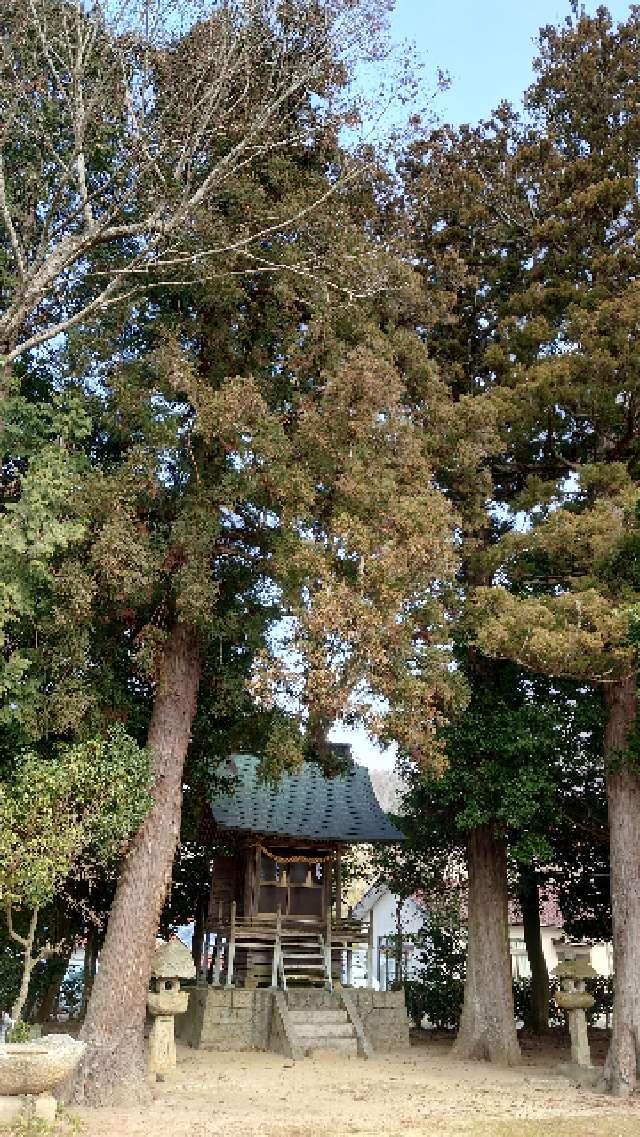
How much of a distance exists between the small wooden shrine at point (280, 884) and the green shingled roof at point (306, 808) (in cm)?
2

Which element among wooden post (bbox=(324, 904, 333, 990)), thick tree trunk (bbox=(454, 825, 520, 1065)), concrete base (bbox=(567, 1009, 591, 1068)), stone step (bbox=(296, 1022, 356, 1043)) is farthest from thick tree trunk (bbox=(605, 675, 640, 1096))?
wooden post (bbox=(324, 904, 333, 990))

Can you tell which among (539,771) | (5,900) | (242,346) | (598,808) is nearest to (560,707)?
(539,771)

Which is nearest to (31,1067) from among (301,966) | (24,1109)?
(24,1109)

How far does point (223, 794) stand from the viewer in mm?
17844

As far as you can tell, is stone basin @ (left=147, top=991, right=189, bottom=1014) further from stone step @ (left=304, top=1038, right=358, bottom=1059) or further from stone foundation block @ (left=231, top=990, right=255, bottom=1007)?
stone foundation block @ (left=231, top=990, right=255, bottom=1007)

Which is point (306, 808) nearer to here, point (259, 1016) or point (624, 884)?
point (259, 1016)

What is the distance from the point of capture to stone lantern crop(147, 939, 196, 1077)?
11039mm

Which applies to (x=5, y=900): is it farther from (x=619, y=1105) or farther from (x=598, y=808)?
(x=598, y=808)

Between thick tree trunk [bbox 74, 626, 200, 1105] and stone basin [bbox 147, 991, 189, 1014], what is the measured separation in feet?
1.42

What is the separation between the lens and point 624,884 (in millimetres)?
11945

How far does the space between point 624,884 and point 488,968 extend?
12.6 feet

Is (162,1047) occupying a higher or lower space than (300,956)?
lower

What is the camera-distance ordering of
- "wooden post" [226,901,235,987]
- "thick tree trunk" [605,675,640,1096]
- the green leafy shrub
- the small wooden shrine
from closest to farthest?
the green leafy shrub → "thick tree trunk" [605,675,640,1096] → "wooden post" [226,901,235,987] → the small wooden shrine

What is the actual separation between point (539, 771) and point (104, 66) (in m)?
11.0
